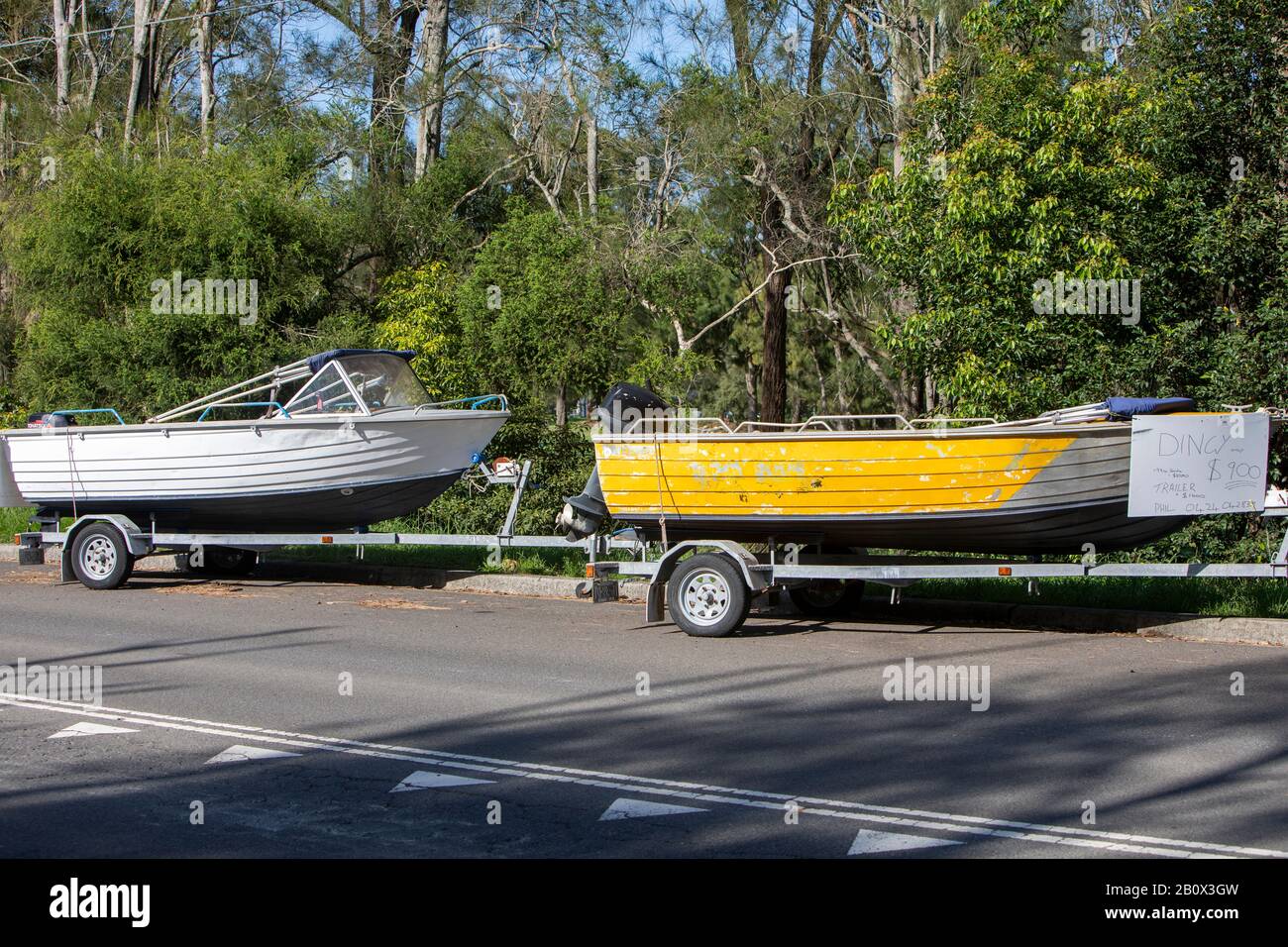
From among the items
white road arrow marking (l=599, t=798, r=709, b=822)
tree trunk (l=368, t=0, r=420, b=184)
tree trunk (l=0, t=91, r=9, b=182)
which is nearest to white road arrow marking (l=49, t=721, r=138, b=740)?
white road arrow marking (l=599, t=798, r=709, b=822)

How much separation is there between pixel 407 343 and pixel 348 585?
19.4 feet

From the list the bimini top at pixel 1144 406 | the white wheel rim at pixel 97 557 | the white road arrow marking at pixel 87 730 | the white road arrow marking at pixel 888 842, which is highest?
the bimini top at pixel 1144 406

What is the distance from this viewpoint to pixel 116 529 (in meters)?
14.0

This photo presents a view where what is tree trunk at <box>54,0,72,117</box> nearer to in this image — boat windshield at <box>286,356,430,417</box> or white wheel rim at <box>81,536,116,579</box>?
white wheel rim at <box>81,536,116,579</box>

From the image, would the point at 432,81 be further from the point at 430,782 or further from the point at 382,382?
the point at 430,782

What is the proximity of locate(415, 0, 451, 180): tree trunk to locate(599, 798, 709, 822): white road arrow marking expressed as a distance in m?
20.7

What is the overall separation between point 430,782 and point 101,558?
930cm

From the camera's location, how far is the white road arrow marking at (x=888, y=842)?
5340 mm

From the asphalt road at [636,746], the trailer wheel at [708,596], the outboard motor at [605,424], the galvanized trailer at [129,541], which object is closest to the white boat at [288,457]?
the galvanized trailer at [129,541]

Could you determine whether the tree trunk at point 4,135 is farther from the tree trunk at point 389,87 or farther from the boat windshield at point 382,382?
the boat windshield at point 382,382

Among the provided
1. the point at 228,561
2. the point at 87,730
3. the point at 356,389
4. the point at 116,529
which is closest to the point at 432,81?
the point at 228,561

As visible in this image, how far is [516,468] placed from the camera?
13.5 metres

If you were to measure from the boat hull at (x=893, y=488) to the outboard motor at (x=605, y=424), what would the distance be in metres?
0.24
